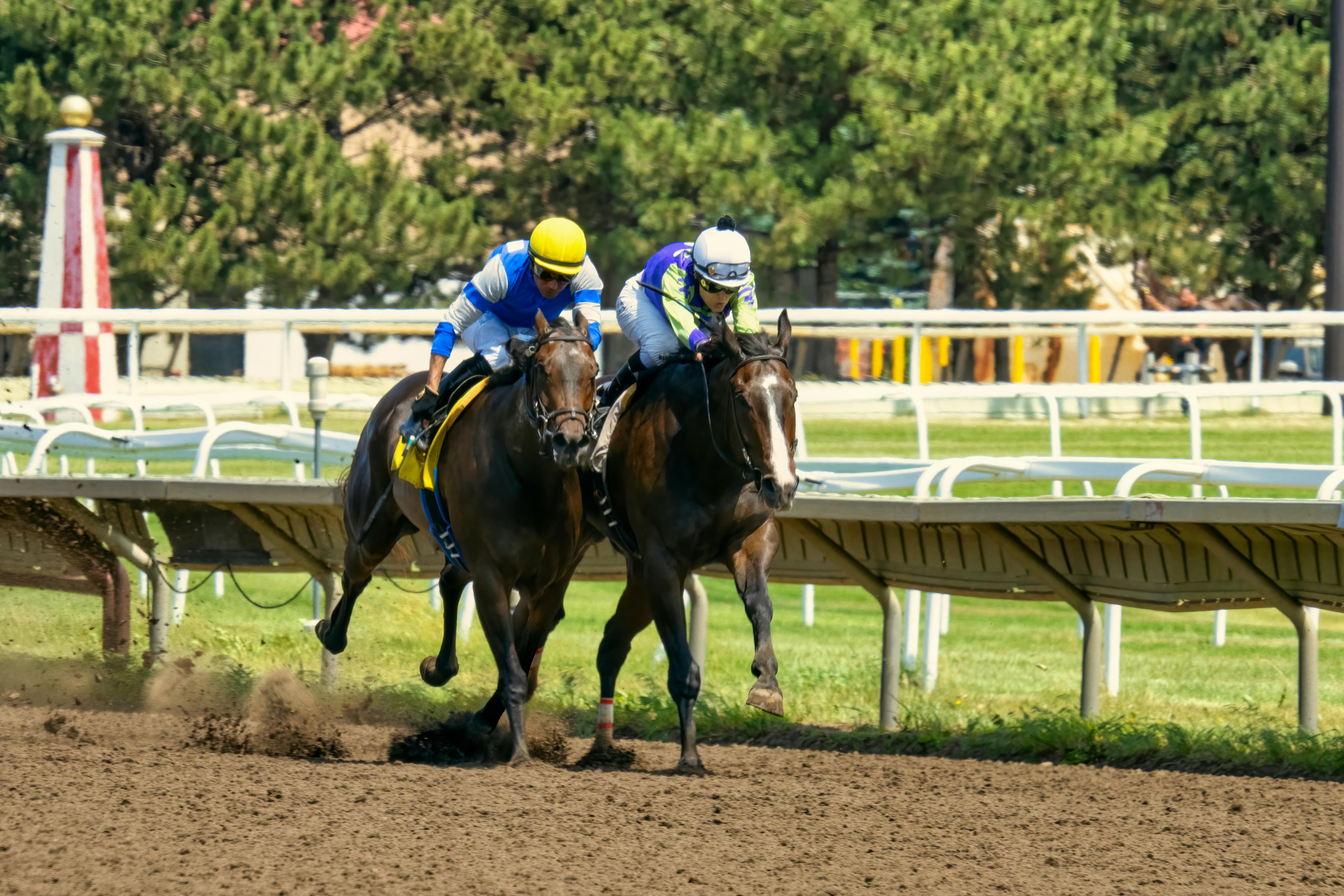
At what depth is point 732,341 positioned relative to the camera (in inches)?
222

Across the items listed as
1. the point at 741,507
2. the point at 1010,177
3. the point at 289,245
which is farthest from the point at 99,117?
the point at 741,507

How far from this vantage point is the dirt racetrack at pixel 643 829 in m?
4.18

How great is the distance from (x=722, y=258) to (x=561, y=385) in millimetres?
691

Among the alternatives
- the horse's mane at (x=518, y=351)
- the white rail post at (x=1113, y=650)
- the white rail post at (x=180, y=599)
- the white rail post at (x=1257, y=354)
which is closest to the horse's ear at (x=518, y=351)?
the horse's mane at (x=518, y=351)

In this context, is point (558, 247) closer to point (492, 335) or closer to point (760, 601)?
point (492, 335)

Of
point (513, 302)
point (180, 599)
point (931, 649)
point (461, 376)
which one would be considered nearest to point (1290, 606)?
point (931, 649)

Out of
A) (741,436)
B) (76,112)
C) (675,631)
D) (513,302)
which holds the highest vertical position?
(76,112)

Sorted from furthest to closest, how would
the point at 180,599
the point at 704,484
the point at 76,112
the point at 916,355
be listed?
the point at 76,112 → the point at 916,355 → the point at 180,599 → the point at 704,484

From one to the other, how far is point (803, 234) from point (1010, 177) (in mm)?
2851

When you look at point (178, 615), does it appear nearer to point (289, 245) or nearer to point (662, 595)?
point (662, 595)

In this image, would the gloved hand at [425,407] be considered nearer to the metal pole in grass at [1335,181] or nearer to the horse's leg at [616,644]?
the horse's leg at [616,644]

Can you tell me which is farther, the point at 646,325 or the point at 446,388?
the point at 446,388

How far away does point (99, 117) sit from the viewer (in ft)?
66.3

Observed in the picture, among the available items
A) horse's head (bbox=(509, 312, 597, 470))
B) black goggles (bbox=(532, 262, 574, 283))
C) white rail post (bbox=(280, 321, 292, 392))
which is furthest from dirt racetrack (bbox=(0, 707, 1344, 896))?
white rail post (bbox=(280, 321, 292, 392))
